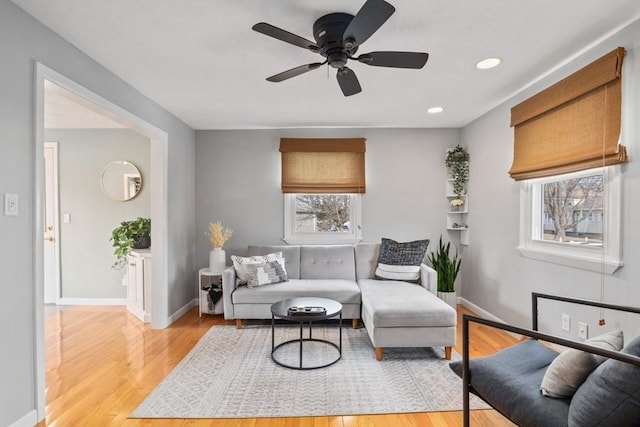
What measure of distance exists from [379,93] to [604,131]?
170 cm

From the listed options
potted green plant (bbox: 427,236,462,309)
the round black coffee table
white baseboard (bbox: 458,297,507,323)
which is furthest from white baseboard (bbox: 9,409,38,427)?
white baseboard (bbox: 458,297,507,323)

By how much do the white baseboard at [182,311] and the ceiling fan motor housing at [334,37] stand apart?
316 centimetres

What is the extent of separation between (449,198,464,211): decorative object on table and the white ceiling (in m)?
1.20

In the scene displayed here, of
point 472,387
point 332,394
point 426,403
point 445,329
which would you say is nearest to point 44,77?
point 332,394

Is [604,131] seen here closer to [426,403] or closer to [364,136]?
[426,403]

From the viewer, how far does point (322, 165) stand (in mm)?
4305

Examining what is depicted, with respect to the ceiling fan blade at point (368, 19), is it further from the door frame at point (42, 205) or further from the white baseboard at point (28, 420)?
the white baseboard at point (28, 420)

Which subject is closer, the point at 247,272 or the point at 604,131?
the point at 604,131

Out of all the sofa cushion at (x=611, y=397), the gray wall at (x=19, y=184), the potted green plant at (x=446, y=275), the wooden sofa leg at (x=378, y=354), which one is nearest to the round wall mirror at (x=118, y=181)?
the gray wall at (x=19, y=184)

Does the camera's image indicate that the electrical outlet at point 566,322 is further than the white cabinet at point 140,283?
No

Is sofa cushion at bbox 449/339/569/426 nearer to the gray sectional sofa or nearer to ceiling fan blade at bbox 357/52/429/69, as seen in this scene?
the gray sectional sofa

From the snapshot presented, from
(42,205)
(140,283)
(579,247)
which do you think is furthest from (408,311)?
(140,283)

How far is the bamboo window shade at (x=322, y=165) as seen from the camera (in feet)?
14.0

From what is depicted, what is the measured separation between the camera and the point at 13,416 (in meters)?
1.76
